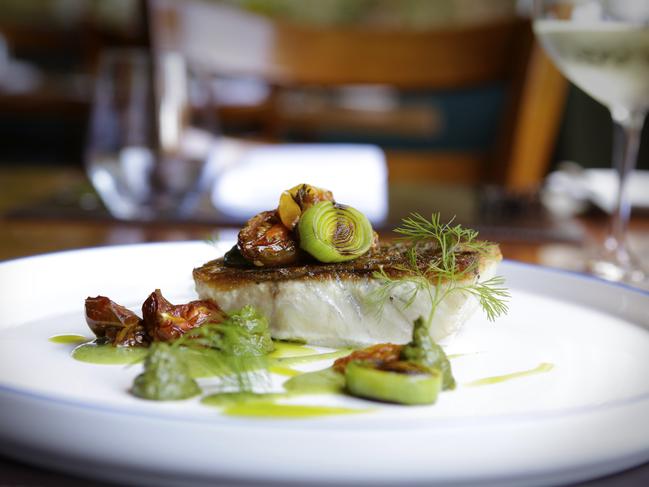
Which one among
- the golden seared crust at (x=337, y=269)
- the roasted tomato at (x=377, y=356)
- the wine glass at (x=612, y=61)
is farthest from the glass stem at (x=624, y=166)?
the roasted tomato at (x=377, y=356)

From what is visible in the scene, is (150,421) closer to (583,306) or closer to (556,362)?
(556,362)

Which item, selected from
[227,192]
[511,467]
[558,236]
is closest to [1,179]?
[227,192]

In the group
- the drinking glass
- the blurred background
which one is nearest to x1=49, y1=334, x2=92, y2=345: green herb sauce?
the blurred background

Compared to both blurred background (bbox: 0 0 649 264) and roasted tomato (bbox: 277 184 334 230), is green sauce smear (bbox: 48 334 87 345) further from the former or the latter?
blurred background (bbox: 0 0 649 264)

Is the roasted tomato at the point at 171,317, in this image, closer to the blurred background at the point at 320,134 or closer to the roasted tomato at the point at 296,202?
the roasted tomato at the point at 296,202

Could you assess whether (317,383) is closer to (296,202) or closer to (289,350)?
(289,350)
